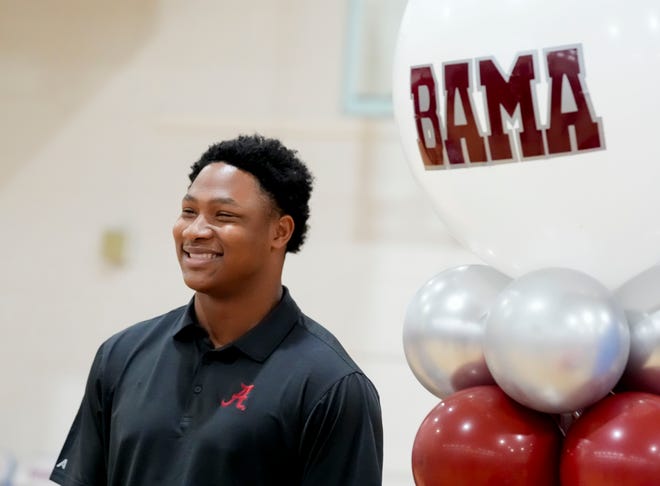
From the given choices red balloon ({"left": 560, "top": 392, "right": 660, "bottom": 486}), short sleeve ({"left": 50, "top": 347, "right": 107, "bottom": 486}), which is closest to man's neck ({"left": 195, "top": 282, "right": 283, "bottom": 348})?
short sleeve ({"left": 50, "top": 347, "right": 107, "bottom": 486})

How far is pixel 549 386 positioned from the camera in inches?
56.4

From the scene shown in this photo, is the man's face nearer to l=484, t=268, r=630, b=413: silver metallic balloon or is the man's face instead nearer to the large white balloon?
the large white balloon

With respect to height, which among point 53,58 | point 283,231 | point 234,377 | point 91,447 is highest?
point 53,58

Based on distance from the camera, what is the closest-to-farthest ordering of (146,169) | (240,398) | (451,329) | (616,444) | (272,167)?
(616,444) < (451,329) < (240,398) < (272,167) < (146,169)

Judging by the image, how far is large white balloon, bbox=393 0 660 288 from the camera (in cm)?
145

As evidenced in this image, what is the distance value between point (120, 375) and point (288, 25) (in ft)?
8.80

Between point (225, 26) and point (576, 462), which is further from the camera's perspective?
point (225, 26)

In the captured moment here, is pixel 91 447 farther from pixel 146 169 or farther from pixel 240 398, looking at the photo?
pixel 146 169

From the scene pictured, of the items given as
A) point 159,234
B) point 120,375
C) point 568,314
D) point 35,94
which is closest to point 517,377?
point 568,314

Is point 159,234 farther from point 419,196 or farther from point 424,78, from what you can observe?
point 424,78

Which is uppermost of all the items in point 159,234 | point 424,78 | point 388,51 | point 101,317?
point 388,51

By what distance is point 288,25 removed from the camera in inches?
169

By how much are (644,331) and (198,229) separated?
0.72 metres

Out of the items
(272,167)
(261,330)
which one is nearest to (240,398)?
(261,330)
